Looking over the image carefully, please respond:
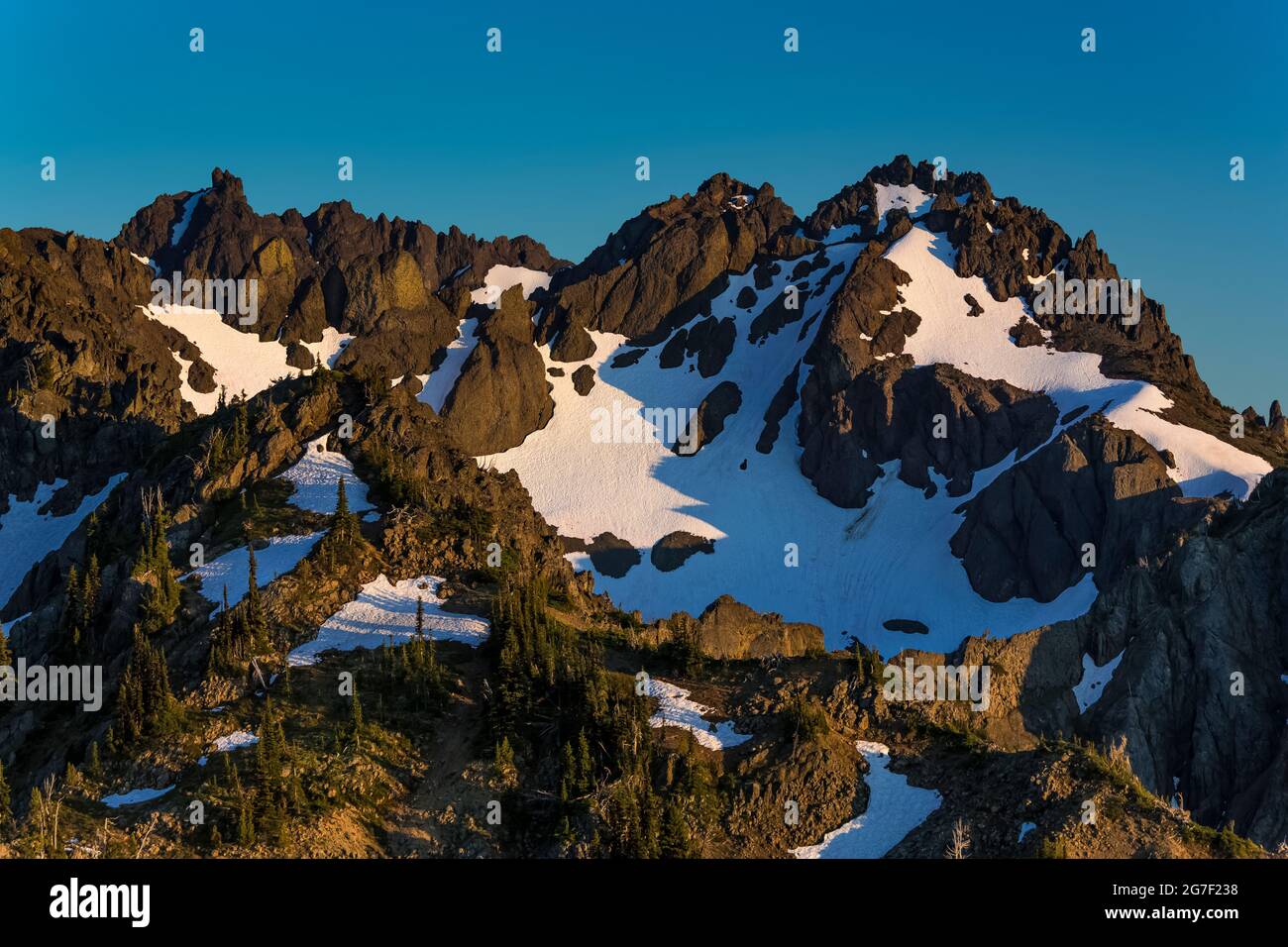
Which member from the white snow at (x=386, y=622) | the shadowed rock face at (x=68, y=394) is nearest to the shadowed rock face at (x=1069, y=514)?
the shadowed rock face at (x=68, y=394)

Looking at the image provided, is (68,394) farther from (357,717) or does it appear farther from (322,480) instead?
(357,717)

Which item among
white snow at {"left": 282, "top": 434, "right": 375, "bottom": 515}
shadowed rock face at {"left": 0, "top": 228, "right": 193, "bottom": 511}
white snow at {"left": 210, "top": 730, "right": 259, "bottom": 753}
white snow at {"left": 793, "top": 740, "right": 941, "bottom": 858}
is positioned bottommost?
white snow at {"left": 793, "top": 740, "right": 941, "bottom": 858}

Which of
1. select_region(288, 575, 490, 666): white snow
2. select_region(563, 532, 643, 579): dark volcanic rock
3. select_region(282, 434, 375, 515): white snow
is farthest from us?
select_region(563, 532, 643, 579): dark volcanic rock

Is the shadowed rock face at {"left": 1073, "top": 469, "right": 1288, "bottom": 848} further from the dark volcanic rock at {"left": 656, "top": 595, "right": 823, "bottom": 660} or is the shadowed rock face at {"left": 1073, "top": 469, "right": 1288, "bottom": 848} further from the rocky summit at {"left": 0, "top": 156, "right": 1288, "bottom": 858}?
the dark volcanic rock at {"left": 656, "top": 595, "right": 823, "bottom": 660}

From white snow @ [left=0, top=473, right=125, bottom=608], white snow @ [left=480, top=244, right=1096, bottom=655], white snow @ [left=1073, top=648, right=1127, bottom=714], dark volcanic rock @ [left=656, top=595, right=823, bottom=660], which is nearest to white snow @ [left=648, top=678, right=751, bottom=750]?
dark volcanic rock @ [left=656, top=595, right=823, bottom=660]

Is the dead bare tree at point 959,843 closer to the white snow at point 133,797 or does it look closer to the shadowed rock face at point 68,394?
the white snow at point 133,797

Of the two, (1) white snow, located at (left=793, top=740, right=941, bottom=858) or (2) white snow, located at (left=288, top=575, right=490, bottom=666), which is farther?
(2) white snow, located at (left=288, top=575, right=490, bottom=666)

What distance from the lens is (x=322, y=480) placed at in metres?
84.8

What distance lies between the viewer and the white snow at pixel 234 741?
5847cm

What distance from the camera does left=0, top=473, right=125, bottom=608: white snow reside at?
449 ft

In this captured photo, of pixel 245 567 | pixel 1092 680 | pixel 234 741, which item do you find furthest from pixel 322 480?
pixel 1092 680

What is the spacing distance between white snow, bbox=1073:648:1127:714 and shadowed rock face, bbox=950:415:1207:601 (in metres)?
28.4
